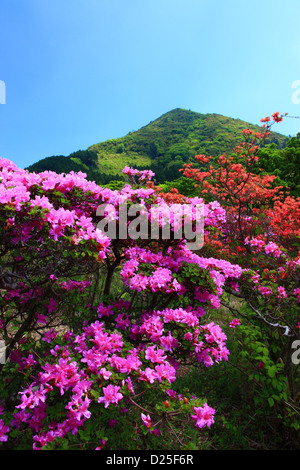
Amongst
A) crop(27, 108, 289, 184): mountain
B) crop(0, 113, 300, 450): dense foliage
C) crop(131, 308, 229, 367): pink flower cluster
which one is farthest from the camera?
crop(27, 108, 289, 184): mountain

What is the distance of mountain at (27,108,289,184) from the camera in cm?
5175

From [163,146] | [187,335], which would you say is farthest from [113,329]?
[163,146]

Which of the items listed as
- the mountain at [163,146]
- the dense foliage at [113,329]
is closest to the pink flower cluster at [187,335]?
the dense foliage at [113,329]

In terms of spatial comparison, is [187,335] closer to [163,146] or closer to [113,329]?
[113,329]

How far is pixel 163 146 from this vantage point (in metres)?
72.8

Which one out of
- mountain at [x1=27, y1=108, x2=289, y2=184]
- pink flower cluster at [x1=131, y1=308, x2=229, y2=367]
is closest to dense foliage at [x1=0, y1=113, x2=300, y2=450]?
pink flower cluster at [x1=131, y1=308, x2=229, y2=367]

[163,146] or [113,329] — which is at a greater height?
[163,146]

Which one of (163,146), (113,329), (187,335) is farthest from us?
(163,146)

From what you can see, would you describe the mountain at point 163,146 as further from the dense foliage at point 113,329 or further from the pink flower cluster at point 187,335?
the pink flower cluster at point 187,335

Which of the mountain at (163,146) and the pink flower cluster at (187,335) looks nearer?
the pink flower cluster at (187,335)

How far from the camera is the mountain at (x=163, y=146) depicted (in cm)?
5175

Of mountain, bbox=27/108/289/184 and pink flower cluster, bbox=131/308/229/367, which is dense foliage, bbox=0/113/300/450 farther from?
mountain, bbox=27/108/289/184

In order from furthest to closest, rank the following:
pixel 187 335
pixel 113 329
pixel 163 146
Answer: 1. pixel 163 146
2. pixel 113 329
3. pixel 187 335
